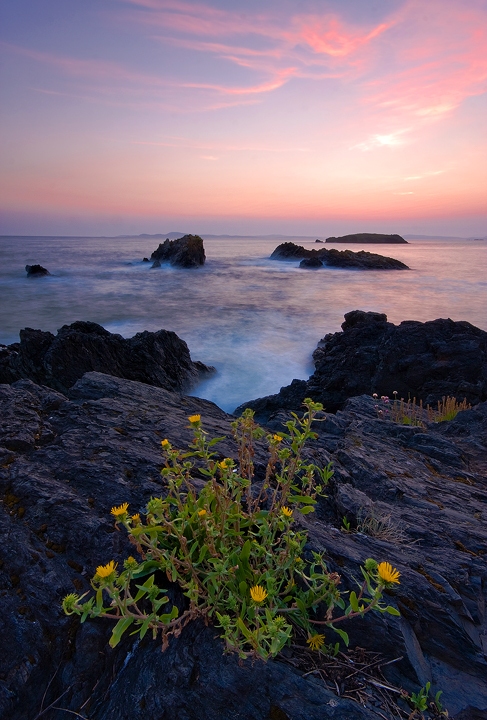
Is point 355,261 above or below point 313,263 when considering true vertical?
above

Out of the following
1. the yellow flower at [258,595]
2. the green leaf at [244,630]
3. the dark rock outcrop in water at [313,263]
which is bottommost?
the green leaf at [244,630]

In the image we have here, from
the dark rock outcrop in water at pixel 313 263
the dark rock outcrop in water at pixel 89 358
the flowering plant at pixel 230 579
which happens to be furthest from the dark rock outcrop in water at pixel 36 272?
the flowering plant at pixel 230 579

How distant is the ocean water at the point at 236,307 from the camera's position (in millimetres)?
16250

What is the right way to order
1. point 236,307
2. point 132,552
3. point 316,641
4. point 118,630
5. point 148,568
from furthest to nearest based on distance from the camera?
point 236,307
point 132,552
point 148,568
point 316,641
point 118,630

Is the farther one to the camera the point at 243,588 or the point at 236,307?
the point at 236,307

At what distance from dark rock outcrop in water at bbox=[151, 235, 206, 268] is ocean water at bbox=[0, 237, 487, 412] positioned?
8311mm

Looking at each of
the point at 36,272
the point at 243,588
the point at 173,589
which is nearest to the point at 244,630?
the point at 243,588

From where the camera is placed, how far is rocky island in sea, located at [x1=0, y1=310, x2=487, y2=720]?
1.92m

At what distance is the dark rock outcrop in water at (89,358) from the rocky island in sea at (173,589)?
5069mm

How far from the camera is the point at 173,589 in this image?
2.23 m

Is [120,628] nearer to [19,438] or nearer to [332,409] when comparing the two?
[19,438]

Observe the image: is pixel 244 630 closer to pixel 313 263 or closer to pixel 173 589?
pixel 173 589

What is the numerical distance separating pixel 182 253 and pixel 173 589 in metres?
58.1

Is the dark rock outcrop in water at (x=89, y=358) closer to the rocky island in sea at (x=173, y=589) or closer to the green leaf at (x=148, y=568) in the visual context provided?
the rocky island in sea at (x=173, y=589)
